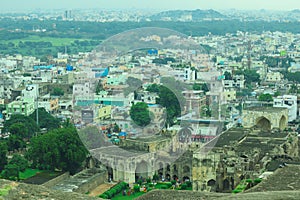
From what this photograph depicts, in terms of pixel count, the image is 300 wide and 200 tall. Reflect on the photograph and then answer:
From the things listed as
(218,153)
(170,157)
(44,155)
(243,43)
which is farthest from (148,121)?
(243,43)

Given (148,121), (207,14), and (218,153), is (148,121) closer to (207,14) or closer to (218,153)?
(218,153)

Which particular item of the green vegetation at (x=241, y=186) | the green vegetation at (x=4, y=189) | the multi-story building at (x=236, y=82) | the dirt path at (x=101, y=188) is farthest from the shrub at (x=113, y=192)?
the multi-story building at (x=236, y=82)

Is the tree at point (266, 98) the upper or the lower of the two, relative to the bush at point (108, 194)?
upper

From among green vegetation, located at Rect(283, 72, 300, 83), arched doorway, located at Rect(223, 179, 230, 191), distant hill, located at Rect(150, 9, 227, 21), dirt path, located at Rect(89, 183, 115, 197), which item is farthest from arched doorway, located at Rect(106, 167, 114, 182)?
distant hill, located at Rect(150, 9, 227, 21)

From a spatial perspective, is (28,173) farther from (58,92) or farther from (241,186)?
(58,92)

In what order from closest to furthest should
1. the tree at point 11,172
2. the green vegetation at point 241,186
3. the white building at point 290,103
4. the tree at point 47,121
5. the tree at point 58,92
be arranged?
the green vegetation at point 241,186
the tree at point 11,172
the tree at point 47,121
the white building at point 290,103
the tree at point 58,92

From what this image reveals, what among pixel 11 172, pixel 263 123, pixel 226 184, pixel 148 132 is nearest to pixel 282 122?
pixel 263 123

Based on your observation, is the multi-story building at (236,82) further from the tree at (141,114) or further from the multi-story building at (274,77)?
the tree at (141,114)
